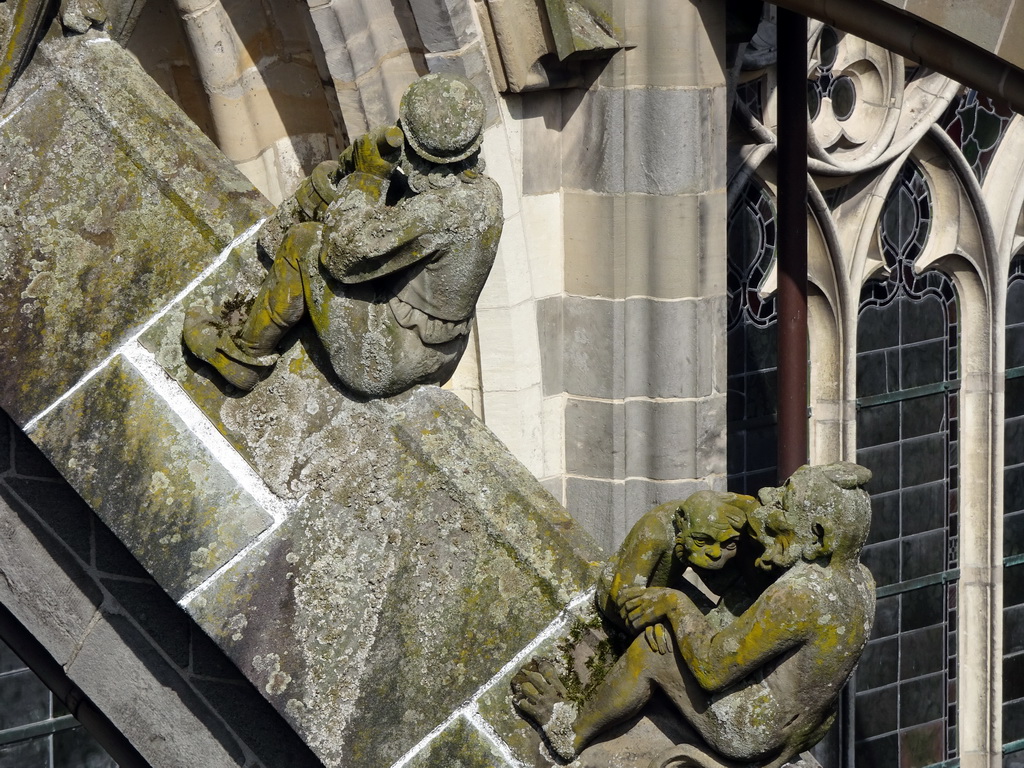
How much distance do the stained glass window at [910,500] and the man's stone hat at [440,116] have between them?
480 centimetres

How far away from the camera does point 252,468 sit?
3.33 meters

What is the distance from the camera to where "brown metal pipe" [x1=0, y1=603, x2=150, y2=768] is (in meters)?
4.12

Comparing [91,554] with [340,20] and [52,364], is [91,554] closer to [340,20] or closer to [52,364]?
[52,364]

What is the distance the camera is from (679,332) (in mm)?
5652

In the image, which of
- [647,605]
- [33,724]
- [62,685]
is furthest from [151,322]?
[33,724]

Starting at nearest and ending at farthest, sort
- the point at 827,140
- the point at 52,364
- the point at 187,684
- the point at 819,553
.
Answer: the point at 819,553 → the point at 52,364 → the point at 187,684 → the point at 827,140

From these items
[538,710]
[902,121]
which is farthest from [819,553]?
[902,121]

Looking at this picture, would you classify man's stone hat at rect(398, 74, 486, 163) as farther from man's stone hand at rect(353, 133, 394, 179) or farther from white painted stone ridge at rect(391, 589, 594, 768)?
white painted stone ridge at rect(391, 589, 594, 768)

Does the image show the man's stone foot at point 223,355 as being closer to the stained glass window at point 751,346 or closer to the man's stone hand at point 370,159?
the man's stone hand at point 370,159

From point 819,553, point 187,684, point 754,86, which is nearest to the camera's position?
point 819,553

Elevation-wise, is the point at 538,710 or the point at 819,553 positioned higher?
the point at 819,553

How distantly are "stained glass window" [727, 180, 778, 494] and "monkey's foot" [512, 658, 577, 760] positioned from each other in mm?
3934

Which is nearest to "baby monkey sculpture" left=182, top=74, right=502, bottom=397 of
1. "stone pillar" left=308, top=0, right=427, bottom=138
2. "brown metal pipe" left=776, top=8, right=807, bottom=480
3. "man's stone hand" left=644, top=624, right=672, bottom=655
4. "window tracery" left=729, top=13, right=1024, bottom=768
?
"man's stone hand" left=644, top=624, right=672, bottom=655

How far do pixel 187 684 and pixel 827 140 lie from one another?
4.14 meters
